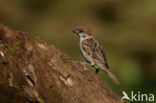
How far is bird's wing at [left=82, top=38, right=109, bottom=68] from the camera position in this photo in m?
9.17

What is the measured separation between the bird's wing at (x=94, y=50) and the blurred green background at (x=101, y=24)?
262 cm

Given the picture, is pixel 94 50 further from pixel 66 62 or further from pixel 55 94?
pixel 55 94

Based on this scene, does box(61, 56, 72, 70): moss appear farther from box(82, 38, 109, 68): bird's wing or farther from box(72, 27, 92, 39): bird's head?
box(72, 27, 92, 39): bird's head

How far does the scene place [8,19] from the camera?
1395cm

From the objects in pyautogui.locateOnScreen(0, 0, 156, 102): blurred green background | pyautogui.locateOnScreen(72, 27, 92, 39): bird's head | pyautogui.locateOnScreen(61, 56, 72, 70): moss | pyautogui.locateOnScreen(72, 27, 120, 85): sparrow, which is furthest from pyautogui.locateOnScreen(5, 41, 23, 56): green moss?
pyautogui.locateOnScreen(0, 0, 156, 102): blurred green background

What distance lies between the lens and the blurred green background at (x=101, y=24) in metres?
12.8

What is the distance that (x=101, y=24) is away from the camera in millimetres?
14227

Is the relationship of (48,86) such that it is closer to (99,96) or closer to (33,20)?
(99,96)

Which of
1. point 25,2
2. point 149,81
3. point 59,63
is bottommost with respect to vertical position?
point 149,81

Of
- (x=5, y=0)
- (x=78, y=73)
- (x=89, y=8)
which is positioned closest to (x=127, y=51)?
(x=89, y=8)

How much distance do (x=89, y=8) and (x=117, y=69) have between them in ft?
10.1

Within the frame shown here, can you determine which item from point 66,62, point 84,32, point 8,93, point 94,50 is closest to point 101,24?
point 84,32

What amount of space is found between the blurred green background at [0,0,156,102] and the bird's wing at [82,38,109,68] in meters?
2.62

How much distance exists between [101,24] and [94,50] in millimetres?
4953
